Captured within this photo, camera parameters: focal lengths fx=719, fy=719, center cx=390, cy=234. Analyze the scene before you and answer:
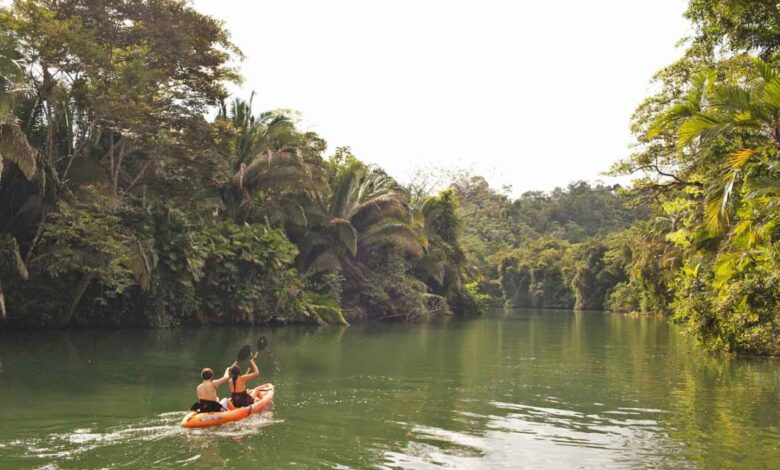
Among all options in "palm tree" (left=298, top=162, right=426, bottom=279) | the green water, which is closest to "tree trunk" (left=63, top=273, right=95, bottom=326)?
the green water

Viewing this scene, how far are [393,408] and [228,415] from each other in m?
3.01

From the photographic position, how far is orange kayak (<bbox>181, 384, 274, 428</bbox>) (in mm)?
9578

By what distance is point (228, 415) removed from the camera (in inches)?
392

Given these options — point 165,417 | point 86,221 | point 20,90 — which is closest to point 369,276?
point 86,221

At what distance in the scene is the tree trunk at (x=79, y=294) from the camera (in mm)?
22047

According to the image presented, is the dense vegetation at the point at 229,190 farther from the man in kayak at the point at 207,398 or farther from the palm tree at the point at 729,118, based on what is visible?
the man in kayak at the point at 207,398

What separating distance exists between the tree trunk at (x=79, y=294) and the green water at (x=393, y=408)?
147 centimetres

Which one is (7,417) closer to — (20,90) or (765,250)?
(20,90)

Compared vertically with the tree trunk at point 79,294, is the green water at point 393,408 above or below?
below

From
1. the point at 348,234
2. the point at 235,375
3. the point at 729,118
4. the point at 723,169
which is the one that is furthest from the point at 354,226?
the point at 729,118

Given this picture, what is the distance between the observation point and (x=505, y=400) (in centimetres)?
1295

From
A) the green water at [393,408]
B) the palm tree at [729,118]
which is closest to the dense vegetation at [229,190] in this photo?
the palm tree at [729,118]

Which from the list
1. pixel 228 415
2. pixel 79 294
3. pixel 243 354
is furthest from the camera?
pixel 79 294

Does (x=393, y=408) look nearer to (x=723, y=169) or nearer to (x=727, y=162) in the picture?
(x=727, y=162)
